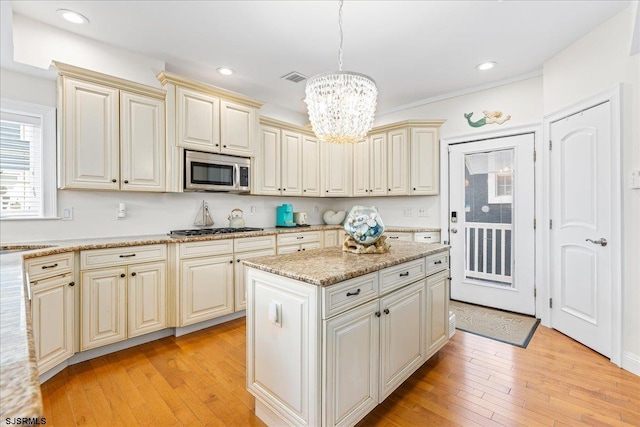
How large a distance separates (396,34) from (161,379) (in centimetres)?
335

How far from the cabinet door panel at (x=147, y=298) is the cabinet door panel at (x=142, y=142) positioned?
0.78 m

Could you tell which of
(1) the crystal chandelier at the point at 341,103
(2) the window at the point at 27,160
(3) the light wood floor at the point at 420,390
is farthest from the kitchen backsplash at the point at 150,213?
(1) the crystal chandelier at the point at 341,103

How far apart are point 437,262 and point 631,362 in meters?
1.59

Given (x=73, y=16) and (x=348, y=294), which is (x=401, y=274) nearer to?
(x=348, y=294)

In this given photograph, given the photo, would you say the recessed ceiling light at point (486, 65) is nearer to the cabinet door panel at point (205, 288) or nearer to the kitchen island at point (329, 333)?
the kitchen island at point (329, 333)

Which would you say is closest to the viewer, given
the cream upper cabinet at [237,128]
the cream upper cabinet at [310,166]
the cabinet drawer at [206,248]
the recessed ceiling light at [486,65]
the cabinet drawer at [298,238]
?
the cabinet drawer at [206,248]

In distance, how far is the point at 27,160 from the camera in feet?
8.36

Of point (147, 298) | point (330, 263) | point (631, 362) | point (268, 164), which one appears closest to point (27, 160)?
point (147, 298)

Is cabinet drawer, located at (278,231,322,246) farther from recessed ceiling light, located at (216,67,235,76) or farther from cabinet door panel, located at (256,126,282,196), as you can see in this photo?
recessed ceiling light, located at (216,67,235,76)

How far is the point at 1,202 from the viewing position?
95.2 inches

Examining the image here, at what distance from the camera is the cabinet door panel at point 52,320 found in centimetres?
201

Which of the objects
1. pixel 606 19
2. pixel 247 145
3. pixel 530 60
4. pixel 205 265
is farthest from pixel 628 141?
pixel 205 265

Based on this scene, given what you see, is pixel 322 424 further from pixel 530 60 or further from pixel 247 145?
pixel 530 60

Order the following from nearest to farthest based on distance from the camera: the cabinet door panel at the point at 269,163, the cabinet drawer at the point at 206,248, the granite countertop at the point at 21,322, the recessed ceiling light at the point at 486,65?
1. the granite countertop at the point at 21,322
2. the cabinet drawer at the point at 206,248
3. the recessed ceiling light at the point at 486,65
4. the cabinet door panel at the point at 269,163
